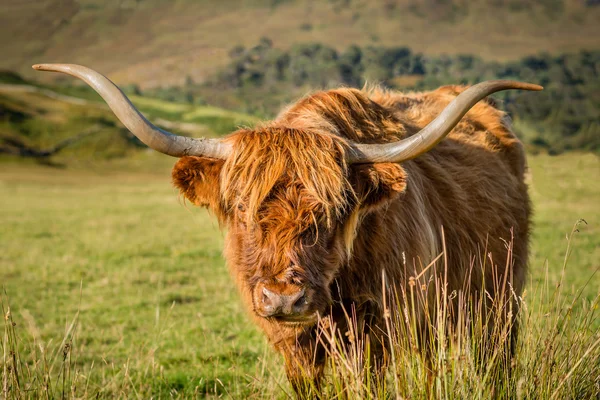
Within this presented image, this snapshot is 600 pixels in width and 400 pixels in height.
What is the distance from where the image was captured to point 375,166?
3330 mm

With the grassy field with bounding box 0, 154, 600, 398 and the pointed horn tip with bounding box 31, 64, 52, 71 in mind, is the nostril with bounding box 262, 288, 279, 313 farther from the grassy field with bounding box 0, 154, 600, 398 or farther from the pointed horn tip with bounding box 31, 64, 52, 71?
the pointed horn tip with bounding box 31, 64, 52, 71

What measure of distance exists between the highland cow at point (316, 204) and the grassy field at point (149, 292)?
0.60m

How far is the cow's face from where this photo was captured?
118 inches

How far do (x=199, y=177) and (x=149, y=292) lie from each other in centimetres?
532

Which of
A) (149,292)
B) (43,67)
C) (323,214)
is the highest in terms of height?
(43,67)

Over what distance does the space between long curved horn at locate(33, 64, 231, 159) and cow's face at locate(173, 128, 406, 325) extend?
67mm

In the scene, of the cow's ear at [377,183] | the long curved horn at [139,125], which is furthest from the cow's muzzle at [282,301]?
the long curved horn at [139,125]

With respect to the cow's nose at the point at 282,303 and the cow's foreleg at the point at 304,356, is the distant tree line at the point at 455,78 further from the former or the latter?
the cow's nose at the point at 282,303

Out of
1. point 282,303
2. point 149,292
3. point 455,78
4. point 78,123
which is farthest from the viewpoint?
point 78,123

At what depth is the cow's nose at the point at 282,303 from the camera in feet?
9.25

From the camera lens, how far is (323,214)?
318cm

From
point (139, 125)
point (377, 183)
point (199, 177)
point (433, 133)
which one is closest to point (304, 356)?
point (377, 183)

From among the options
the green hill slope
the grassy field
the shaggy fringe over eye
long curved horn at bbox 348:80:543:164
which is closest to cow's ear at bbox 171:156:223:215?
the shaggy fringe over eye

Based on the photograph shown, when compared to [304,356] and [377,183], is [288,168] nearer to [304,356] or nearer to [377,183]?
[377,183]
